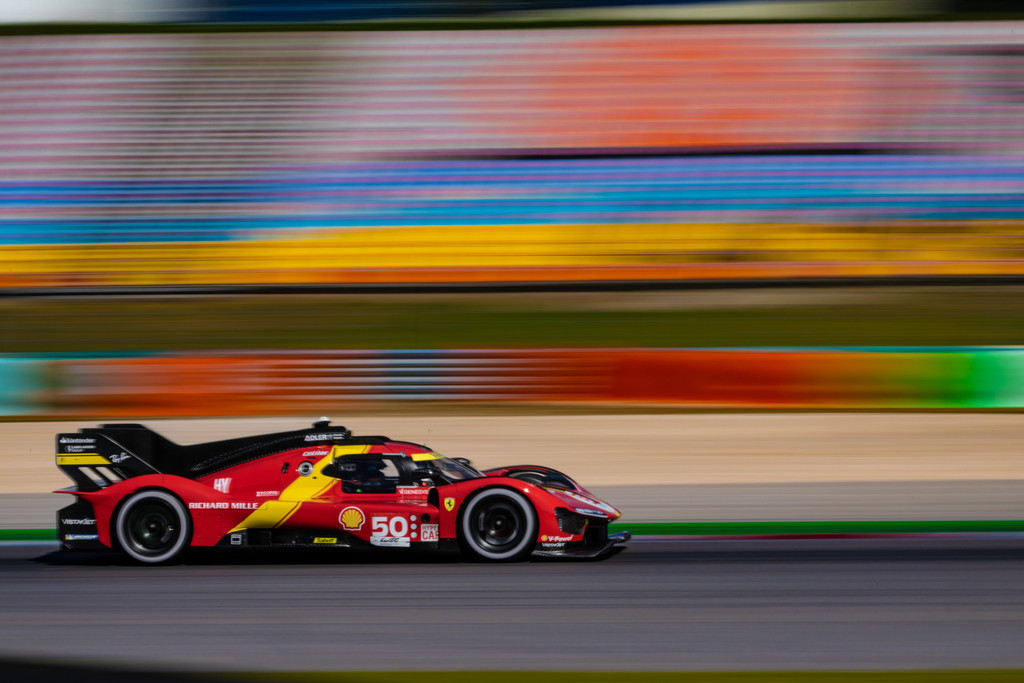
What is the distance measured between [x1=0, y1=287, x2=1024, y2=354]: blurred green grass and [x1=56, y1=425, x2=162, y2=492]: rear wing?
27.6ft

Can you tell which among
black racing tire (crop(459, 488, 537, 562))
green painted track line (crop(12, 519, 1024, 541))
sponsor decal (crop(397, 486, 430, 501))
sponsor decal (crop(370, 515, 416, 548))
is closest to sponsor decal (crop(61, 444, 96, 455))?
green painted track line (crop(12, 519, 1024, 541))

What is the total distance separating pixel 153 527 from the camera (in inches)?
285

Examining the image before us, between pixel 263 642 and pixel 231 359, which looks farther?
pixel 231 359

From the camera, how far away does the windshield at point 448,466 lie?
7164 millimetres

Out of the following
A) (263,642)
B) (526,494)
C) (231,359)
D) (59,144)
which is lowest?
(263,642)

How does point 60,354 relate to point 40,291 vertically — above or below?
below

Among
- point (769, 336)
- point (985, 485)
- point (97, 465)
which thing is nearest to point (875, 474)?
point (985, 485)

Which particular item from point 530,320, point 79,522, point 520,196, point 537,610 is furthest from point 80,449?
point 520,196

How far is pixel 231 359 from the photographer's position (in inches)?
597

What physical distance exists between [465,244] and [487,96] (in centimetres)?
Answer: 335

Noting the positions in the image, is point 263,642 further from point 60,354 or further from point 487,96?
point 487,96

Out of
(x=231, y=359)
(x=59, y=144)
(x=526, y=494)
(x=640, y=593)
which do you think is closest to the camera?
(x=640, y=593)

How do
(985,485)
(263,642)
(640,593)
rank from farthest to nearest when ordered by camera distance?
(985,485)
(640,593)
(263,642)

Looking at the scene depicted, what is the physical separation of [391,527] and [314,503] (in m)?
0.51
